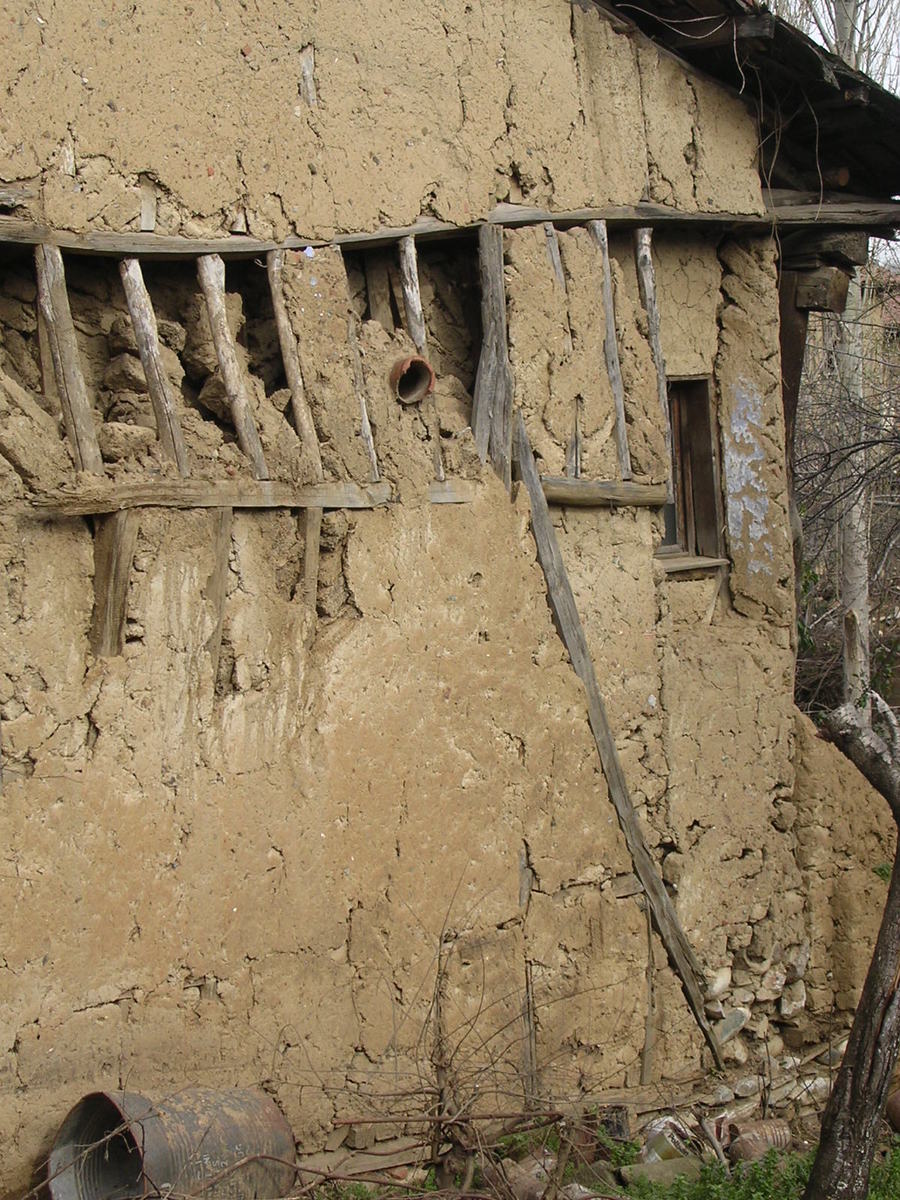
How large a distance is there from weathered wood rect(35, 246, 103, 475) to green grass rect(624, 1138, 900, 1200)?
3856mm

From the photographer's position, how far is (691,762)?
675 centimetres

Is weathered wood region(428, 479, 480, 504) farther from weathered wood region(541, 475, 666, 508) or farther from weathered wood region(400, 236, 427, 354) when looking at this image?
weathered wood region(400, 236, 427, 354)

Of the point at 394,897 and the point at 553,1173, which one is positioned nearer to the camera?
the point at 553,1173

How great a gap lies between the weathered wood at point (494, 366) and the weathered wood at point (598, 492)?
27 cm

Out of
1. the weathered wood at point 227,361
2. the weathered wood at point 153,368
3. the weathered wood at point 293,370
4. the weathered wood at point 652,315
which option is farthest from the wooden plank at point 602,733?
the weathered wood at point 153,368

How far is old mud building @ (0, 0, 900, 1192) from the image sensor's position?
478 centimetres

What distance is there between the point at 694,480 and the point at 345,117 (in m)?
2.85

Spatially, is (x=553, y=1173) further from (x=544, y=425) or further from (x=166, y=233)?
(x=166, y=233)

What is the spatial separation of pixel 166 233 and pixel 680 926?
4.03m

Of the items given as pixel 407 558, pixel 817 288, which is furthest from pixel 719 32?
pixel 407 558

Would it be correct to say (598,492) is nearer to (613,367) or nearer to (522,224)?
(613,367)

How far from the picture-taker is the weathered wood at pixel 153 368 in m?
4.95

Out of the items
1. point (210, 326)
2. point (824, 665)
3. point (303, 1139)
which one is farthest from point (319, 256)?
point (824, 665)

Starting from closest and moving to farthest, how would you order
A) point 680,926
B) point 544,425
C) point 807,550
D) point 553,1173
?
point 553,1173 < point 544,425 < point 680,926 < point 807,550
